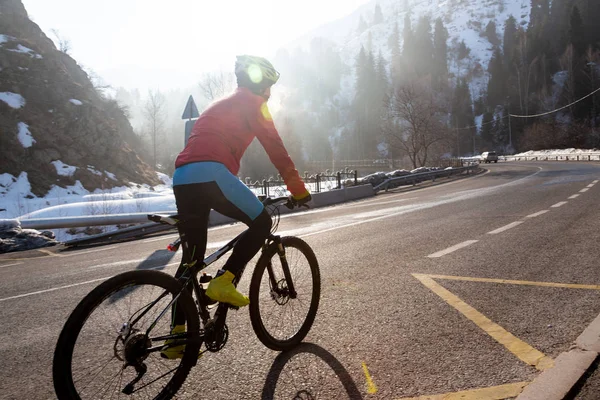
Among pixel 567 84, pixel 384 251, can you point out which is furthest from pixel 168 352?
pixel 567 84

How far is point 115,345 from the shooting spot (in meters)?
2.47

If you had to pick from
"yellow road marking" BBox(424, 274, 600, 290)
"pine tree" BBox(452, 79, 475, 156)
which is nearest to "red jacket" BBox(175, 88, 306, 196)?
"yellow road marking" BBox(424, 274, 600, 290)

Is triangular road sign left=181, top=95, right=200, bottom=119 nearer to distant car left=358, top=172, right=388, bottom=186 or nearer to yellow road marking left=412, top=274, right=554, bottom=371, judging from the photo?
yellow road marking left=412, top=274, right=554, bottom=371

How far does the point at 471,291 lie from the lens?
462 cm

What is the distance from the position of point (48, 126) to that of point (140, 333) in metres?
37.7

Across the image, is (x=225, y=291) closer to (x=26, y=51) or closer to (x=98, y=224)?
(x=98, y=224)

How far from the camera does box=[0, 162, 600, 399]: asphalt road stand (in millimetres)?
2791

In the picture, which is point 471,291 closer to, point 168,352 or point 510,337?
point 510,337

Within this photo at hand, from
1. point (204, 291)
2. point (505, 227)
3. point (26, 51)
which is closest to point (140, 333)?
point (204, 291)

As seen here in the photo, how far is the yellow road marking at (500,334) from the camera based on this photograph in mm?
2912

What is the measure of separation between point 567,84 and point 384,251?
105 m

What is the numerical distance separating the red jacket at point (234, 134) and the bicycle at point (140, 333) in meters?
0.51

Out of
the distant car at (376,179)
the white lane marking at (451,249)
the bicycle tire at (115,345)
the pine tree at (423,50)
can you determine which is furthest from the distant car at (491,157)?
the pine tree at (423,50)

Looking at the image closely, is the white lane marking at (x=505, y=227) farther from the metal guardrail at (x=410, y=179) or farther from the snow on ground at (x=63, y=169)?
the snow on ground at (x=63, y=169)
